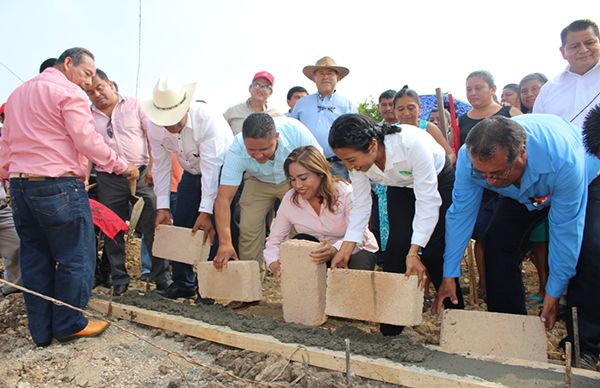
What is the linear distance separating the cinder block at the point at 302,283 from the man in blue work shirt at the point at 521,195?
0.76 meters

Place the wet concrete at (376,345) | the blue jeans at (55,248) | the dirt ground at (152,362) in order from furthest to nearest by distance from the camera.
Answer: the blue jeans at (55,248) < the dirt ground at (152,362) < the wet concrete at (376,345)

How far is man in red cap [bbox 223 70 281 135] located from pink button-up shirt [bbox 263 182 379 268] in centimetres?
222

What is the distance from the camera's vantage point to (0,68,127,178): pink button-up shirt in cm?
326

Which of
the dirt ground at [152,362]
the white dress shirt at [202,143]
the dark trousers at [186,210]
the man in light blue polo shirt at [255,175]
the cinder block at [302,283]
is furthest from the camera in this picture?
the dark trousers at [186,210]

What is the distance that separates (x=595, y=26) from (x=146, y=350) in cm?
368

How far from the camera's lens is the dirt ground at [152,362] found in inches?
104

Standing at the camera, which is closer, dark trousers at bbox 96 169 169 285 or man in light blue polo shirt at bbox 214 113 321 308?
man in light blue polo shirt at bbox 214 113 321 308

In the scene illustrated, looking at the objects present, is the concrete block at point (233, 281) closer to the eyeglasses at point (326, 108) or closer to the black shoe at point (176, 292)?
the black shoe at point (176, 292)

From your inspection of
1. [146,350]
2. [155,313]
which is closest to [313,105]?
[155,313]

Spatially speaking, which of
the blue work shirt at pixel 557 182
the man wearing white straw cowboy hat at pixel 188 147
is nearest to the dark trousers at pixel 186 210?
the man wearing white straw cowboy hat at pixel 188 147

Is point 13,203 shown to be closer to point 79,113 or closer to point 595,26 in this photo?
point 79,113

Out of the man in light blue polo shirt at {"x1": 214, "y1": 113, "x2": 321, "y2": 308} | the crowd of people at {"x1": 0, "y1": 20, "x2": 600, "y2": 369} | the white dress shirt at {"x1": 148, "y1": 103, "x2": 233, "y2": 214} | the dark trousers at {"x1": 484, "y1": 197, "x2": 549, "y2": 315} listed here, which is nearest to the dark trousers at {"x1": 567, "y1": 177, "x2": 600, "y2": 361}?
the crowd of people at {"x1": 0, "y1": 20, "x2": 600, "y2": 369}

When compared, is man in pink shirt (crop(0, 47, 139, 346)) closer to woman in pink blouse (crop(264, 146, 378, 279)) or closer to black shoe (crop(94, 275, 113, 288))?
woman in pink blouse (crop(264, 146, 378, 279))

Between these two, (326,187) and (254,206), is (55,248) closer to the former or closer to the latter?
(254,206)
